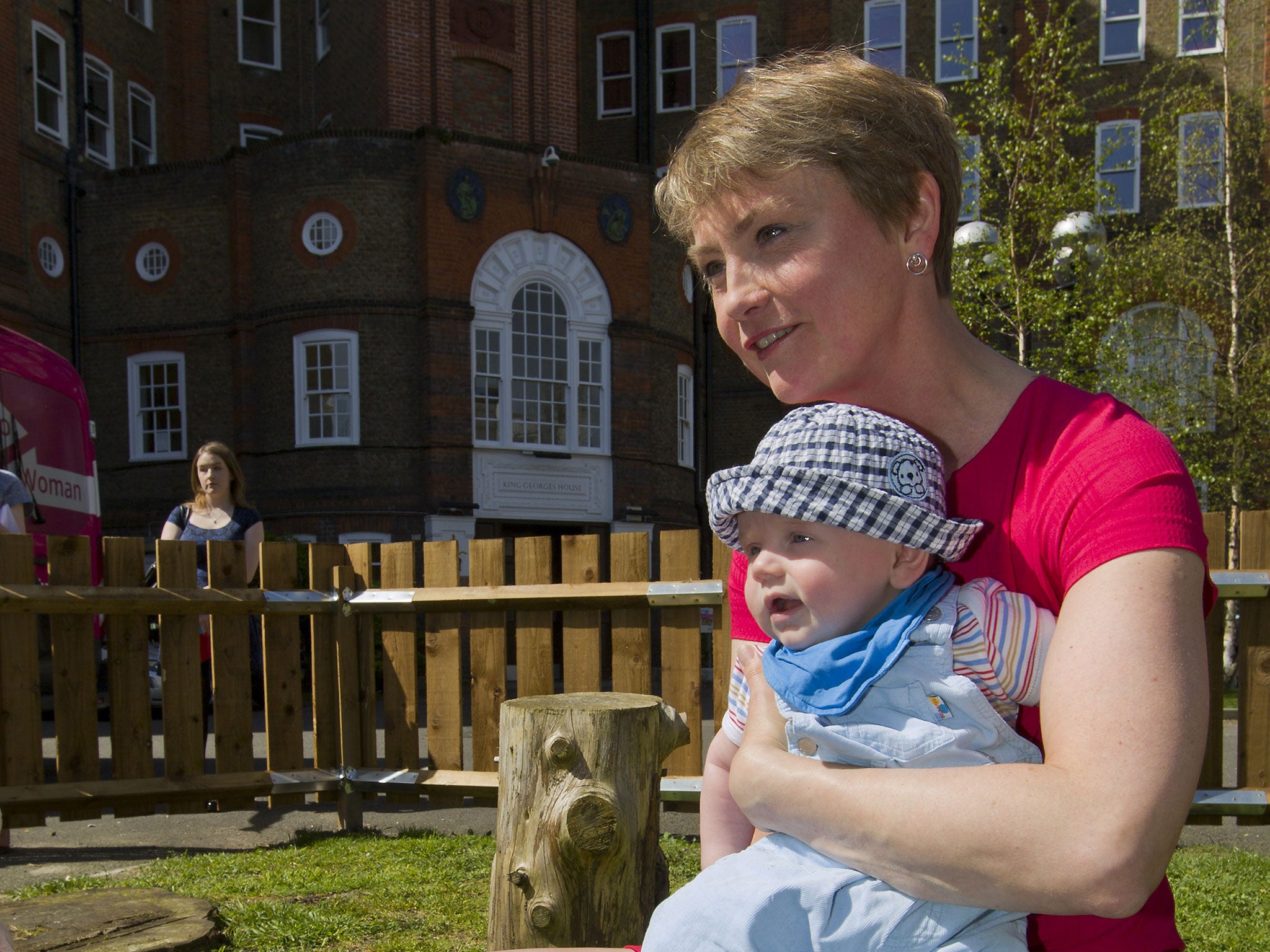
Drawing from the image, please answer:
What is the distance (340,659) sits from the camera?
6883 millimetres

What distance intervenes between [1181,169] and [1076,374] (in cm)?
801

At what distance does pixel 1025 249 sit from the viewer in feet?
55.9

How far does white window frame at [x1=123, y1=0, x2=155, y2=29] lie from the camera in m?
25.7

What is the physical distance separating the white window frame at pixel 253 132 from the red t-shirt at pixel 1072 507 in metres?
28.9

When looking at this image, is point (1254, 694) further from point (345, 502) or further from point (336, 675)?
point (345, 502)

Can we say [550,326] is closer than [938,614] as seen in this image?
No

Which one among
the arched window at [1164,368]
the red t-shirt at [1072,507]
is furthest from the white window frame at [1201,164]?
the red t-shirt at [1072,507]

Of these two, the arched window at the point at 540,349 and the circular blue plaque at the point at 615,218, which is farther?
the circular blue plaque at the point at 615,218

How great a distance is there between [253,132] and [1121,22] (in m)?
20.8

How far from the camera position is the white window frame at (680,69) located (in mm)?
27672

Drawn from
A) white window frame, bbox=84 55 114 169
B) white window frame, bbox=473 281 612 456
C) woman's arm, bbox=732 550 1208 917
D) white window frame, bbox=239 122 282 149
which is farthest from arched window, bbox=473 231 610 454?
woman's arm, bbox=732 550 1208 917

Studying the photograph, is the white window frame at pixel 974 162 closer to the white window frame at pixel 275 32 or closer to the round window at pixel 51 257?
the round window at pixel 51 257

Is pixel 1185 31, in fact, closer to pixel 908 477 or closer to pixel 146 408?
pixel 146 408

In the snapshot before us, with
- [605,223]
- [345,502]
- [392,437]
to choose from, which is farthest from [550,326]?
[345,502]
